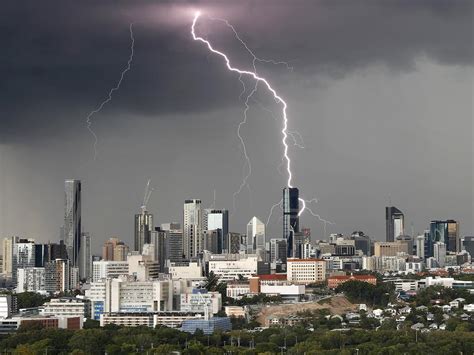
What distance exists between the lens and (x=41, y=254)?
90.3 m

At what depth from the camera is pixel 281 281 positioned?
66.1 m

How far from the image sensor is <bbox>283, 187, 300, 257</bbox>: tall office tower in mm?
98750

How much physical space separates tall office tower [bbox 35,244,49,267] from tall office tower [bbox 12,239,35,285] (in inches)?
10.1

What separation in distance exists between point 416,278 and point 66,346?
126ft

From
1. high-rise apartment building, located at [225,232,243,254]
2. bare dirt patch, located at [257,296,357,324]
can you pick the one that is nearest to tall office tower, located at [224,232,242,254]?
high-rise apartment building, located at [225,232,243,254]

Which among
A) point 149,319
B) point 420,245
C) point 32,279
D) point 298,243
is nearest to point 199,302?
point 149,319

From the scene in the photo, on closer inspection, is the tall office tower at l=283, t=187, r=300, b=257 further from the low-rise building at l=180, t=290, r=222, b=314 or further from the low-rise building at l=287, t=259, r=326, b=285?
the low-rise building at l=180, t=290, r=222, b=314

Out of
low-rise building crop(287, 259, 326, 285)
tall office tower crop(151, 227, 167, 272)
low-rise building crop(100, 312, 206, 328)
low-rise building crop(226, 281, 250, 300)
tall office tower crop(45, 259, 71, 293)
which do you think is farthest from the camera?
tall office tower crop(151, 227, 167, 272)

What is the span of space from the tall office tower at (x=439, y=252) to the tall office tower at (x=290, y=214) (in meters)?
12.2

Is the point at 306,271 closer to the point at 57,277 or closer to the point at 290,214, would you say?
the point at 57,277

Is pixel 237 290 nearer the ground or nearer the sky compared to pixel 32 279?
nearer the ground

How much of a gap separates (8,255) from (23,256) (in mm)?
4621

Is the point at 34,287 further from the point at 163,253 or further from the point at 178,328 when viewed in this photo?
the point at 178,328

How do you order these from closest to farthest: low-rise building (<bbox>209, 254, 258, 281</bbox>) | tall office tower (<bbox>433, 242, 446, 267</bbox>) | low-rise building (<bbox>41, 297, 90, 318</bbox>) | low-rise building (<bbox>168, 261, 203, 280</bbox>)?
low-rise building (<bbox>41, 297, 90, 318</bbox>)
low-rise building (<bbox>168, 261, 203, 280</bbox>)
low-rise building (<bbox>209, 254, 258, 281</bbox>)
tall office tower (<bbox>433, 242, 446, 267</bbox>)
